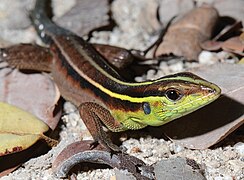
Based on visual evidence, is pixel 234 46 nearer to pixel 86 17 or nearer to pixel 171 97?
pixel 171 97

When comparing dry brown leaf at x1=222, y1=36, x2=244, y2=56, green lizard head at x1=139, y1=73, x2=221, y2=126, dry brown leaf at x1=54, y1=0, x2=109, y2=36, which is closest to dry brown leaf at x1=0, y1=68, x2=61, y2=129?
dry brown leaf at x1=54, y1=0, x2=109, y2=36

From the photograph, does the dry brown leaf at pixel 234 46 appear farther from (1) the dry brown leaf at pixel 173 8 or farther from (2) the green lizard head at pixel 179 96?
(2) the green lizard head at pixel 179 96

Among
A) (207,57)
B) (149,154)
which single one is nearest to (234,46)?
(207,57)

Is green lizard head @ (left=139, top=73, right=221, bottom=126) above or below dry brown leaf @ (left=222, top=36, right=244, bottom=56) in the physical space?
above

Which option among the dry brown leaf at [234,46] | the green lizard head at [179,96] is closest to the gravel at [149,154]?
the green lizard head at [179,96]

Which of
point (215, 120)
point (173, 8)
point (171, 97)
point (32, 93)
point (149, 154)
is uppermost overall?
point (171, 97)

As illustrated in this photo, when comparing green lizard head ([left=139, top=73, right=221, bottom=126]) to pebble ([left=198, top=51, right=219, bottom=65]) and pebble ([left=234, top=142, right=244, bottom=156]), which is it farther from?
pebble ([left=198, top=51, right=219, bottom=65])

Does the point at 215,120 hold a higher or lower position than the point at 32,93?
higher
